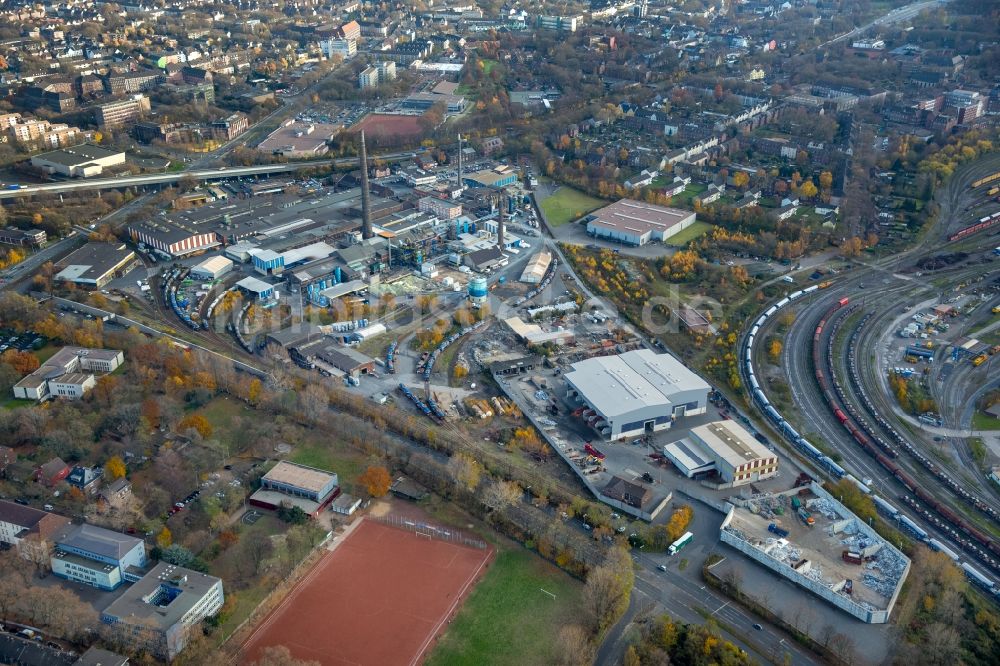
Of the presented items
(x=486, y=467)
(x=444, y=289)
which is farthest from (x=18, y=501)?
(x=444, y=289)

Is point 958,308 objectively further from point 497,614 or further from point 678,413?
point 497,614

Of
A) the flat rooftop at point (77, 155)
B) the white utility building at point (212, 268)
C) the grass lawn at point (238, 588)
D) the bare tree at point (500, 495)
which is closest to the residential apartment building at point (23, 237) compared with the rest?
the flat rooftop at point (77, 155)

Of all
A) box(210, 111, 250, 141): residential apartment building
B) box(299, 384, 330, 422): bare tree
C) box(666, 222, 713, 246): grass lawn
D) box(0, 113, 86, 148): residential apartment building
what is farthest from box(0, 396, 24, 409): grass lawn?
box(210, 111, 250, 141): residential apartment building

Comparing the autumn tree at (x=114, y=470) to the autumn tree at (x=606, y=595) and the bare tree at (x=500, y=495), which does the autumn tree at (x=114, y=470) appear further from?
the autumn tree at (x=606, y=595)

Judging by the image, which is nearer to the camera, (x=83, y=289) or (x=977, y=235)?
(x=83, y=289)

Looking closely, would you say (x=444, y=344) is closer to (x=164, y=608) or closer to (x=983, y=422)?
(x=164, y=608)

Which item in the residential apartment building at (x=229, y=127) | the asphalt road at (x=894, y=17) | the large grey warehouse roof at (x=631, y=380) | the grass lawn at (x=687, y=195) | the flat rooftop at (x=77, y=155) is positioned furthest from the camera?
the asphalt road at (x=894, y=17)

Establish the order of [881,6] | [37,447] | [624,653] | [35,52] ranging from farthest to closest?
1. [881,6]
2. [35,52]
3. [37,447]
4. [624,653]
